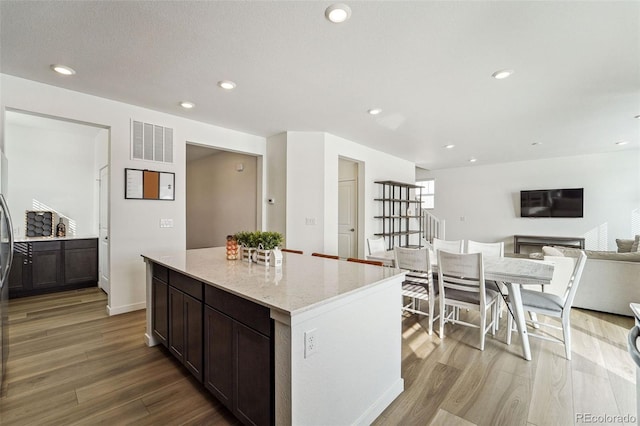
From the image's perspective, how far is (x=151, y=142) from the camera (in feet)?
11.8

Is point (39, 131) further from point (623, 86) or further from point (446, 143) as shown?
point (623, 86)

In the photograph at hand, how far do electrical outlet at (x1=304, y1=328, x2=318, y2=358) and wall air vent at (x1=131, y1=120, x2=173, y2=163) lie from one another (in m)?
3.39

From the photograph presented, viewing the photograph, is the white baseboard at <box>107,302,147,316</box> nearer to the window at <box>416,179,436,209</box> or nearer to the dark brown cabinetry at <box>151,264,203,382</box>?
the dark brown cabinetry at <box>151,264,203,382</box>

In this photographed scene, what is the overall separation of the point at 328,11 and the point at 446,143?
4.09 metres

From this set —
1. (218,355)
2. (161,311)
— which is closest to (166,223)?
(161,311)

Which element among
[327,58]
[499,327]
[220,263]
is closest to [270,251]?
[220,263]

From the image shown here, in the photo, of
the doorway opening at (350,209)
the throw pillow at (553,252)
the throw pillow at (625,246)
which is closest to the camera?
the throw pillow at (553,252)

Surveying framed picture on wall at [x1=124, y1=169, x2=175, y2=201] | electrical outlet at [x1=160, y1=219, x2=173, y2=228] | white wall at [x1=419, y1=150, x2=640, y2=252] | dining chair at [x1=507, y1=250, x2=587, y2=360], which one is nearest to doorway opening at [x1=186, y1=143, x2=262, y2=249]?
framed picture on wall at [x1=124, y1=169, x2=175, y2=201]

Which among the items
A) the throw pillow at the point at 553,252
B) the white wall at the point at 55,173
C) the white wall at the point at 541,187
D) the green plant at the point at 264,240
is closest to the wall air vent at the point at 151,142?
the white wall at the point at 55,173

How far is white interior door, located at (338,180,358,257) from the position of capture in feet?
18.5

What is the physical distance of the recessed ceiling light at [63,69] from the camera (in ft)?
8.18

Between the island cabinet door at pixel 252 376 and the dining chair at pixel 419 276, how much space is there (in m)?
1.88

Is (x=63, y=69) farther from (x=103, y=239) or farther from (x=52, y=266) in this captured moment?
(x=52, y=266)

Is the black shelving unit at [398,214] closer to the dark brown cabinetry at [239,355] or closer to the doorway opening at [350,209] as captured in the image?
the doorway opening at [350,209]
